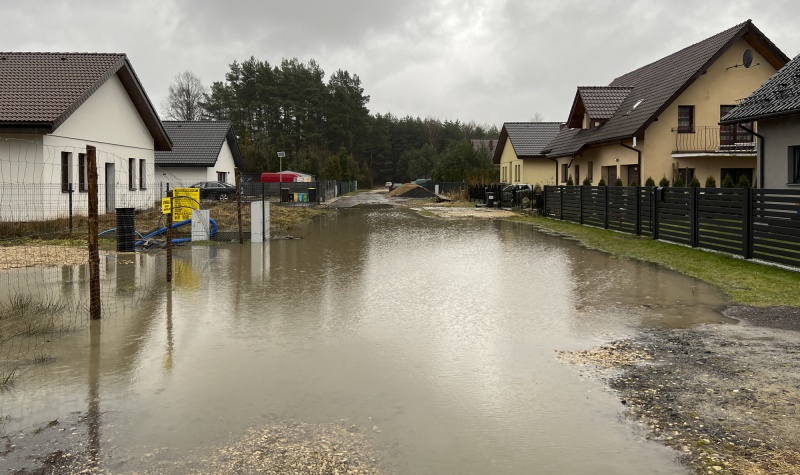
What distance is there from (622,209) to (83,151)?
62.5 feet

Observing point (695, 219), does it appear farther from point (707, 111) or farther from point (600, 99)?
point (600, 99)

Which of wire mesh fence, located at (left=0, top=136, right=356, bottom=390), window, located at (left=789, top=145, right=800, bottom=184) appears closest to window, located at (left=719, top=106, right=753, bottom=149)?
window, located at (left=789, top=145, right=800, bottom=184)

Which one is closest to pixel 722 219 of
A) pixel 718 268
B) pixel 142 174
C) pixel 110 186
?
pixel 718 268

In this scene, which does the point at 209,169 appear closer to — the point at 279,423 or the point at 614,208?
the point at 614,208

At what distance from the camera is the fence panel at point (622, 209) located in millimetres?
20594

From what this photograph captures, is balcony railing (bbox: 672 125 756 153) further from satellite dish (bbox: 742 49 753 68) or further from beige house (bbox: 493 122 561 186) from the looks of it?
beige house (bbox: 493 122 561 186)

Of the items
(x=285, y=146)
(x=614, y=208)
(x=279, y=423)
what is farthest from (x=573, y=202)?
(x=285, y=146)

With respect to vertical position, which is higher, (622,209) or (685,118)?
(685,118)

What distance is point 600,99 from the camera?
35656 mm

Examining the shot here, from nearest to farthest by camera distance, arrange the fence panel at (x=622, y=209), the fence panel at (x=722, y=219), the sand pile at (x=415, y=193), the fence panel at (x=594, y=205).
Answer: the fence panel at (x=722, y=219) < the fence panel at (x=622, y=209) < the fence panel at (x=594, y=205) < the sand pile at (x=415, y=193)

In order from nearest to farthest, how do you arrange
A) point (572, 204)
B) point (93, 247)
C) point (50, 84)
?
point (93, 247) < point (50, 84) < point (572, 204)

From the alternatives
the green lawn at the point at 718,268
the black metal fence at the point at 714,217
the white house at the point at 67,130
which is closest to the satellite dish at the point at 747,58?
the black metal fence at the point at 714,217

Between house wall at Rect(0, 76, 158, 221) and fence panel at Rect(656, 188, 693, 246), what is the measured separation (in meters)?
18.9

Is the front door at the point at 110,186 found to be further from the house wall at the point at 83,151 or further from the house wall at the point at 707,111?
the house wall at the point at 707,111
